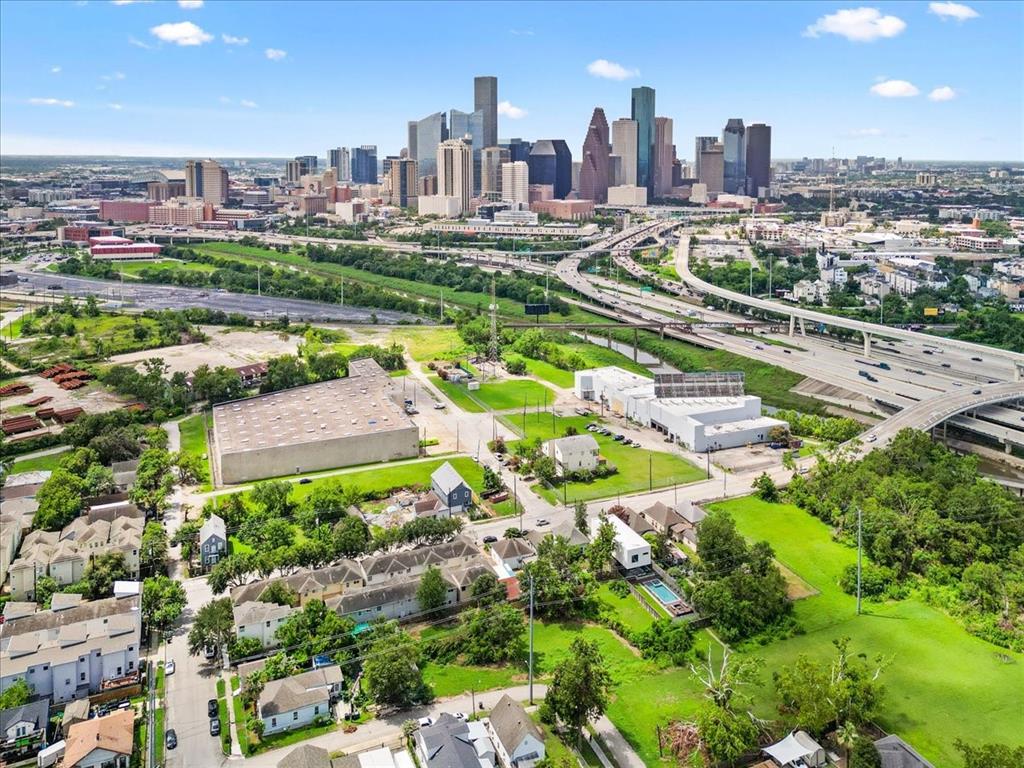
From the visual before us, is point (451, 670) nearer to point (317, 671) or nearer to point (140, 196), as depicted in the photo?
point (317, 671)

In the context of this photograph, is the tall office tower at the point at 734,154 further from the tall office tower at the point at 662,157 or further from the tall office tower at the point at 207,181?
the tall office tower at the point at 207,181

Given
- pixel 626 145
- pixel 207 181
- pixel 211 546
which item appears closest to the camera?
pixel 211 546

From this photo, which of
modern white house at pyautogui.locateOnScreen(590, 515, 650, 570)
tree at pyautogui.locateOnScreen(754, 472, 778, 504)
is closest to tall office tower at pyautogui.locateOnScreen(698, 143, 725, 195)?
tree at pyautogui.locateOnScreen(754, 472, 778, 504)

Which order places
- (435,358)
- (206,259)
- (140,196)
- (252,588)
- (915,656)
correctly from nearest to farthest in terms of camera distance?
(915,656) → (252,588) → (435,358) → (206,259) → (140,196)

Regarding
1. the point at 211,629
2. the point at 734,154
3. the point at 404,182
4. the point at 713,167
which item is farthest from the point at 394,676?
the point at 734,154

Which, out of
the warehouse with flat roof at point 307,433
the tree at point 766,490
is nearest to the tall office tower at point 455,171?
the warehouse with flat roof at point 307,433

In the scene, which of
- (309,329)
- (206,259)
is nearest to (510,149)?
(206,259)

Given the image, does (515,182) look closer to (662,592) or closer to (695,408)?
(695,408)
